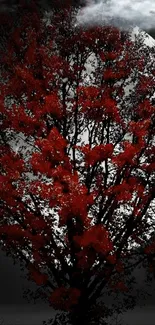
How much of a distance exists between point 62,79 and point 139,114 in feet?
9.29

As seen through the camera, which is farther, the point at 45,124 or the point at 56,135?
the point at 45,124

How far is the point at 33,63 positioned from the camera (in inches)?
575

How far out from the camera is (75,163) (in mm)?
13875

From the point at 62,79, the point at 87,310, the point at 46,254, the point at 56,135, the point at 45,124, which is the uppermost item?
the point at 62,79

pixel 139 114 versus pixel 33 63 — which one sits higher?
pixel 33 63

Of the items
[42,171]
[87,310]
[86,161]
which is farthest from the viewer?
[87,310]

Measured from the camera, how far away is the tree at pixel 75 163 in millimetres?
12727

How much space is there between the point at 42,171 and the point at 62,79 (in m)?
3.93

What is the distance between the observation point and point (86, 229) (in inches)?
500

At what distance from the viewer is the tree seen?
41.8 ft

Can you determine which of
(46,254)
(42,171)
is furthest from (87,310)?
(42,171)

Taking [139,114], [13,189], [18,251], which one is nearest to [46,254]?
[18,251]

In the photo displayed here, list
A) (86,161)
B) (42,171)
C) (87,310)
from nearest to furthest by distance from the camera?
1. (42,171)
2. (86,161)
3. (87,310)

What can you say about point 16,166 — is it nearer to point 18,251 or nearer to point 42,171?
point 42,171
